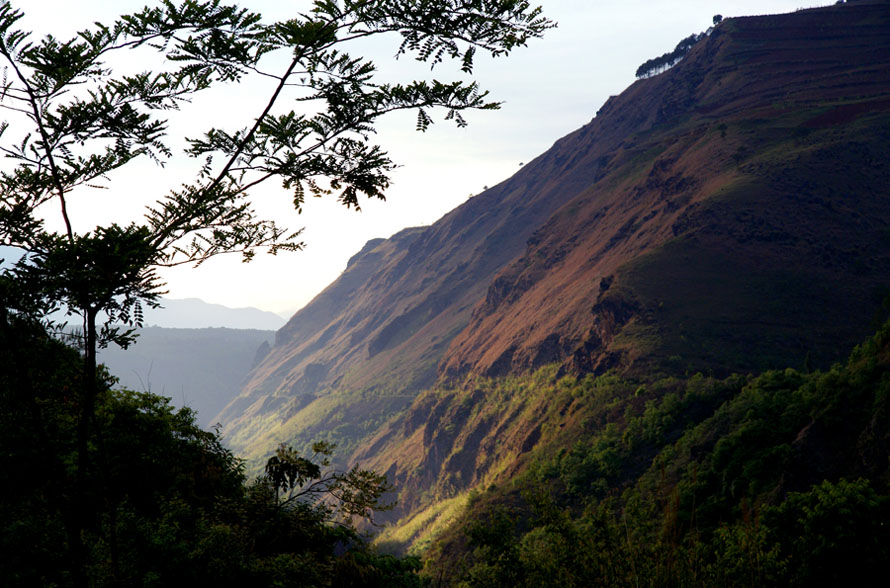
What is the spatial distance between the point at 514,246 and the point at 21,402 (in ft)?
366

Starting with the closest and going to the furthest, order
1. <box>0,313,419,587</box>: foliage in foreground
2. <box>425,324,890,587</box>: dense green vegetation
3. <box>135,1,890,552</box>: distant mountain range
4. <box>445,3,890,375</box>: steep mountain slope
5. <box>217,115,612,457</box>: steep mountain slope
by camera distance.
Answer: <box>0,313,419,587</box>: foliage in foreground → <box>425,324,890,587</box>: dense green vegetation → <box>445,3,890,375</box>: steep mountain slope → <box>135,1,890,552</box>: distant mountain range → <box>217,115,612,457</box>: steep mountain slope

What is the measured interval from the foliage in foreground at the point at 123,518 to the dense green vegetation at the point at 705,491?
7.40ft

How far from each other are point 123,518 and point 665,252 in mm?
51187

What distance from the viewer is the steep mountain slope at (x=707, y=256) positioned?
4288 cm

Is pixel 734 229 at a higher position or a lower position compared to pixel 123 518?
lower

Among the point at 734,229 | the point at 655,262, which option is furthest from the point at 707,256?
the point at 655,262

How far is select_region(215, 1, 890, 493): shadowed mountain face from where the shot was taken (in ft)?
144

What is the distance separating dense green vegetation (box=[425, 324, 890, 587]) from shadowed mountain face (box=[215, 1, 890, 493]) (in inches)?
308

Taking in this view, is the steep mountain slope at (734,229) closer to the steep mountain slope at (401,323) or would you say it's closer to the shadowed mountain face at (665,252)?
the shadowed mountain face at (665,252)

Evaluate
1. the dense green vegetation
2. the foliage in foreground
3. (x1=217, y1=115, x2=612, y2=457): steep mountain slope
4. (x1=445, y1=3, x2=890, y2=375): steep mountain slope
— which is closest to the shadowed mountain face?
(x1=445, y1=3, x2=890, y2=375): steep mountain slope

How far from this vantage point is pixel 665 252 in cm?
5156

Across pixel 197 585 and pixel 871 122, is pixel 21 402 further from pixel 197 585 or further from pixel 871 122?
pixel 871 122

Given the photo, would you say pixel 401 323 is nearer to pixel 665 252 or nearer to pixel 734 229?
pixel 665 252

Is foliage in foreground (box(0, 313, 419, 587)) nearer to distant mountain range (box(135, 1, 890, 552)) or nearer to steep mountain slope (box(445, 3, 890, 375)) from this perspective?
distant mountain range (box(135, 1, 890, 552))
